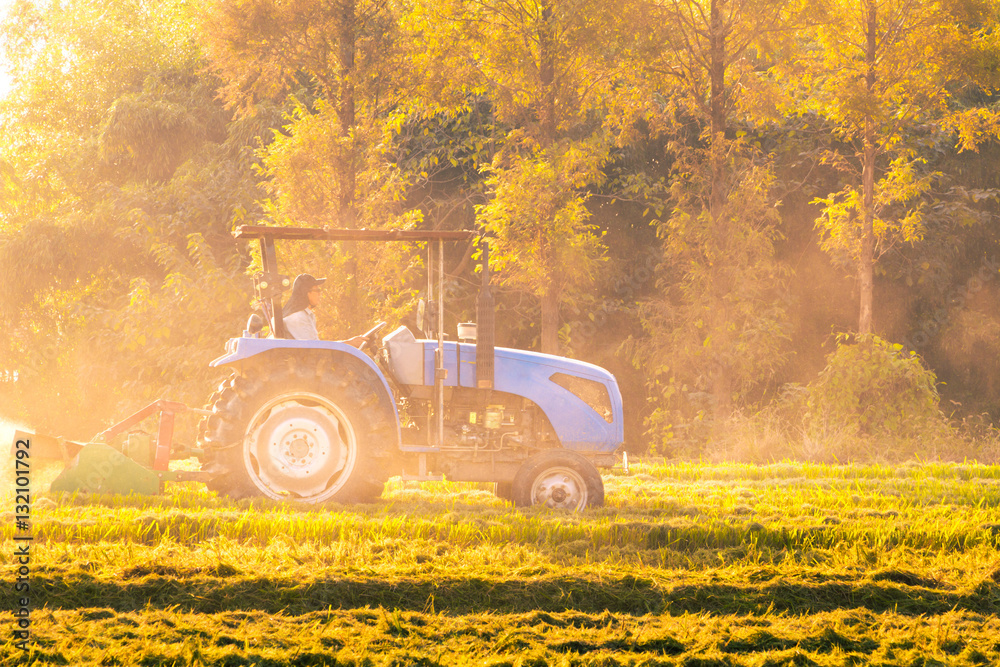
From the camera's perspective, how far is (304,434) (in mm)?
6938

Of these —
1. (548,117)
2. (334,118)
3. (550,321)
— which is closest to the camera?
(334,118)

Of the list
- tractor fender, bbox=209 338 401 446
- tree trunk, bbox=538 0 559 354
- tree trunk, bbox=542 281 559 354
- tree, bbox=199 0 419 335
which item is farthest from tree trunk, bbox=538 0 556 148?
tractor fender, bbox=209 338 401 446

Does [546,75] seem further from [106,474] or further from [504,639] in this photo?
[504,639]

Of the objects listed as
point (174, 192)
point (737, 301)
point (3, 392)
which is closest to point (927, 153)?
point (737, 301)

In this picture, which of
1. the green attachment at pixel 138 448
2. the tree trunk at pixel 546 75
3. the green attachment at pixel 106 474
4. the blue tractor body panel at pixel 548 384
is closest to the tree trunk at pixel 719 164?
the tree trunk at pixel 546 75

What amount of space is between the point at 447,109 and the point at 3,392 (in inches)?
586

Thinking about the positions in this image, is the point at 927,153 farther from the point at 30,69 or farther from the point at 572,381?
the point at 30,69

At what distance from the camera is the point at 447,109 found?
51.3ft

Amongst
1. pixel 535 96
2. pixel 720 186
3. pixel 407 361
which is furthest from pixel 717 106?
pixel 407 361

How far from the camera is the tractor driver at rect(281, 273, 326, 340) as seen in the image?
23.5 feet

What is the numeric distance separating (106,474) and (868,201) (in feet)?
35.7

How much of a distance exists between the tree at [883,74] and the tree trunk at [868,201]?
14 mm

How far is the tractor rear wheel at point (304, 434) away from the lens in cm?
686

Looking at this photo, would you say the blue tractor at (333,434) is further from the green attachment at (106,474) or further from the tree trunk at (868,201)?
the tree trunk at (868,201)
